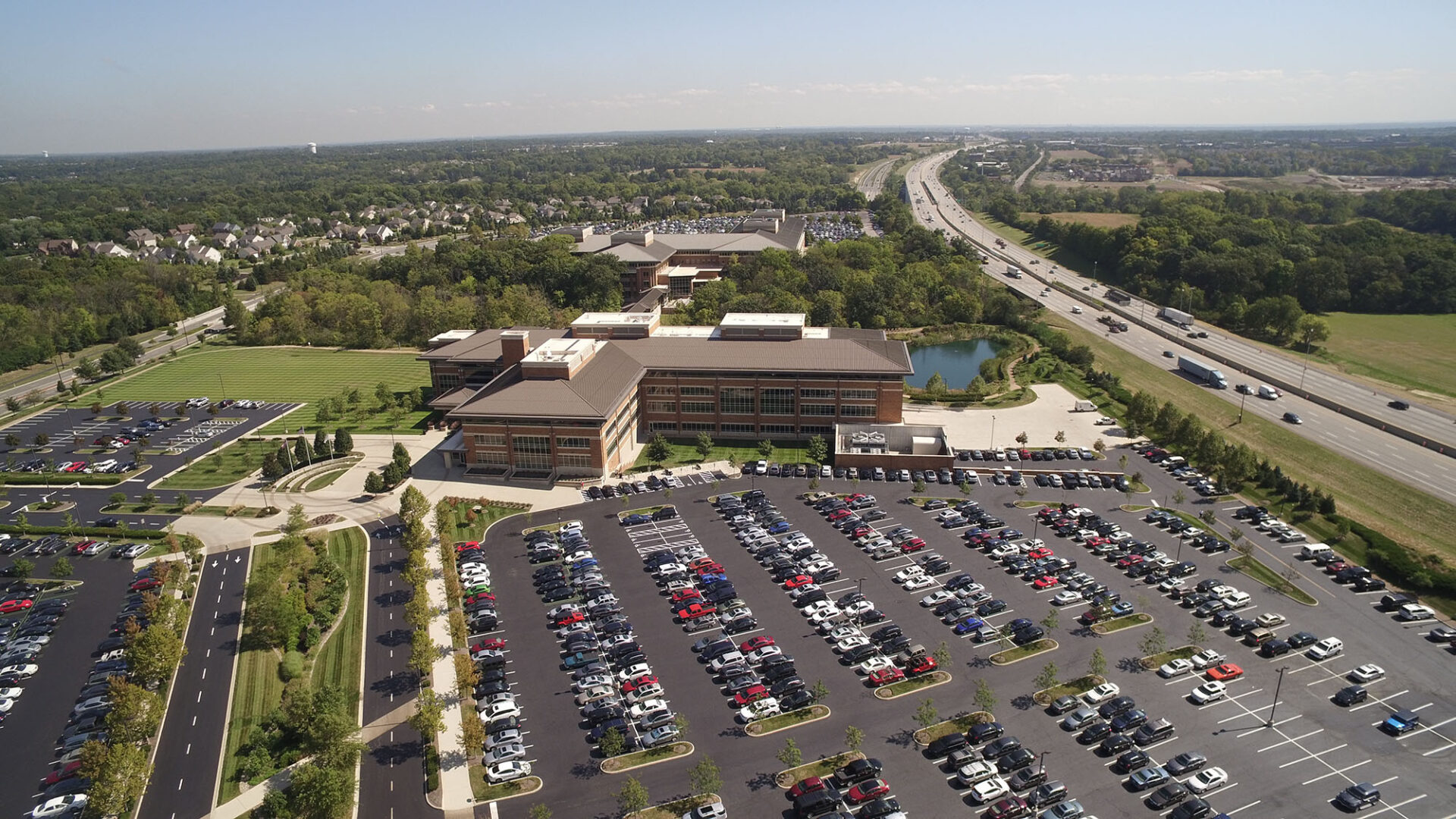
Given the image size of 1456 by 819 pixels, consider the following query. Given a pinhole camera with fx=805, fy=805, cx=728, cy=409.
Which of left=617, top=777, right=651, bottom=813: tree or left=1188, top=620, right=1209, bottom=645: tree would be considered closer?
left=617, top=777, right=651, bottom=813: tree

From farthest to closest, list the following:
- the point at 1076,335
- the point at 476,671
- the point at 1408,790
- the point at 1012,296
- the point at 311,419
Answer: the point at 1012,296
the point at 1076,335
the point at 311,419
the point at 476,671
the point at 1408,790

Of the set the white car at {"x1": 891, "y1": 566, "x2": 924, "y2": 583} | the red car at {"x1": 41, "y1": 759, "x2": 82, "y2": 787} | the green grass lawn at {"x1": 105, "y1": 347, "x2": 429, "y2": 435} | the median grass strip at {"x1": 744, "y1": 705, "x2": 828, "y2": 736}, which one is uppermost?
the green grass lawn at {"x1": 105, "y1": 347, "x2": 429, "y2": 435}

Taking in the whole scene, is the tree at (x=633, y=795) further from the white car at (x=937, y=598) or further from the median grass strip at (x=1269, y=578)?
the median grass strip at (x=1269, y=578)

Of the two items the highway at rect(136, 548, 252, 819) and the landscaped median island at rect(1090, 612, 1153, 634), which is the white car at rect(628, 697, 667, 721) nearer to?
the highway at rect(136, 548, 252, 819)

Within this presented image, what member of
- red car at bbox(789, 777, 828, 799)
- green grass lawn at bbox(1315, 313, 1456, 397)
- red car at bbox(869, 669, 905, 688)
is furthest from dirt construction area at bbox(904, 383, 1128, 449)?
red car at bbox(789, 777, 828, 799)

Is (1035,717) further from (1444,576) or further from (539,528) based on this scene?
(539,528)

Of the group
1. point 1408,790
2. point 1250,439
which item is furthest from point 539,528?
→ point 1250,439

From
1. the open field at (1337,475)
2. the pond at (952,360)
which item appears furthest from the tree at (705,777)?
the pond at (952,360)

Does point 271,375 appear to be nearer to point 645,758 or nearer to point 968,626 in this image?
point 645,758
